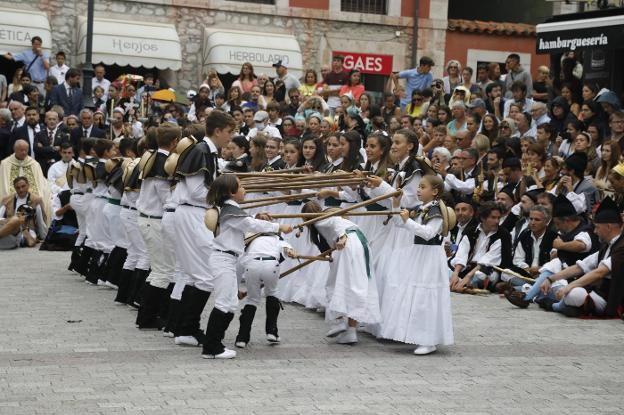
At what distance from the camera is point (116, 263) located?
14.6 metres

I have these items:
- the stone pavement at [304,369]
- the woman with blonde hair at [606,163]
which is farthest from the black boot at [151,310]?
the woman with blonde hair at [606,163]

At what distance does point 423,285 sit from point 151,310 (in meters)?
2.61

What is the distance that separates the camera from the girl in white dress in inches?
429

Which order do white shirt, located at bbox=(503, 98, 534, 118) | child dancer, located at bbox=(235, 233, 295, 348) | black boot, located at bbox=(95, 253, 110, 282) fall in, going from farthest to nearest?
white shirt, located at bbox=(503, 98, 534, 118) < black boot, located at bbox=(95, 253, 110, 282) < child dancer, located at bbox=(235, 233, 295, 348)

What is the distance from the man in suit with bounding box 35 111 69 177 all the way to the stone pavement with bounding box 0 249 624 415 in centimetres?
853

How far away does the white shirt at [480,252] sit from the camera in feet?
49.2

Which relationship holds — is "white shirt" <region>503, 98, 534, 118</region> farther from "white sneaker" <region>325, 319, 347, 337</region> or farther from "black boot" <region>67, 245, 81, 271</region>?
"white sneaker" <region>325, 319, 347, 337</region>

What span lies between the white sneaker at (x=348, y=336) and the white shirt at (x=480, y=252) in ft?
13.5

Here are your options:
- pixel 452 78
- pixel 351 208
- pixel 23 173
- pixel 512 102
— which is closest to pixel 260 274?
pixel 351 208

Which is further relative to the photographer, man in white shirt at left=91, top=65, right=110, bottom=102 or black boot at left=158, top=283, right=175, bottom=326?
man in white shirt at left=91, top=65, right=110, bottom=102

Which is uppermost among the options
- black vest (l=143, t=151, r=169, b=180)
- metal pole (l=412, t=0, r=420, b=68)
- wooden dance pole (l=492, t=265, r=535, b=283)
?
metal pole (l=412, t=0, r=420, b=68)

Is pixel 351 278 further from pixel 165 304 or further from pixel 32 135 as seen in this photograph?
pixel 32 135

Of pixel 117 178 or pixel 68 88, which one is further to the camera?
pixel 68 88

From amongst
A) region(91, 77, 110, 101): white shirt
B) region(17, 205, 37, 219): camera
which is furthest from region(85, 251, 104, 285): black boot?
region(91, 77, 110, 101): white shirt
